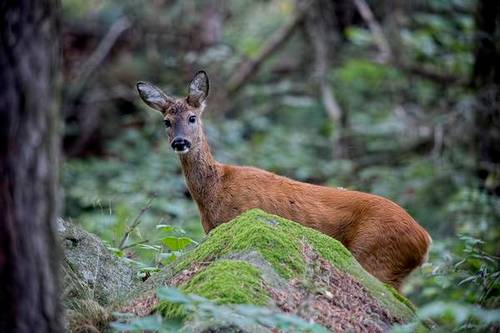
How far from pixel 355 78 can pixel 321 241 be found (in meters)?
8.73

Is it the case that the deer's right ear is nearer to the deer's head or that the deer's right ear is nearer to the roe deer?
the deer's head

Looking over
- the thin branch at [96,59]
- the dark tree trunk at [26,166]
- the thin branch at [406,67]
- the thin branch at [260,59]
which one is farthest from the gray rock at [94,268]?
the thin branch at [96,59]

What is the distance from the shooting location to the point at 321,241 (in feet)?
15.3

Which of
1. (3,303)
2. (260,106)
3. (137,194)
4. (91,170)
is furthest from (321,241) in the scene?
(260,106)

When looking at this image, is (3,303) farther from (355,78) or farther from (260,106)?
(260,106)

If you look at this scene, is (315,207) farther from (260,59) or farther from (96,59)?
(96,59)

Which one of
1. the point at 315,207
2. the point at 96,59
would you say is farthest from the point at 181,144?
the point at 96,59

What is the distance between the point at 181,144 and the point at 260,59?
737 centimetres

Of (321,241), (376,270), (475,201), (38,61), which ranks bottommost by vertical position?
(475,201)

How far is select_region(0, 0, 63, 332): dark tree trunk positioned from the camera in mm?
2854

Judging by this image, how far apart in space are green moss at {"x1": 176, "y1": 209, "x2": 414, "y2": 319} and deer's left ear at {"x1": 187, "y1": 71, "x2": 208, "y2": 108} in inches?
111

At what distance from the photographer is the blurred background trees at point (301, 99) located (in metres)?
9.78

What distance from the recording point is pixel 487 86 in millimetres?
9477

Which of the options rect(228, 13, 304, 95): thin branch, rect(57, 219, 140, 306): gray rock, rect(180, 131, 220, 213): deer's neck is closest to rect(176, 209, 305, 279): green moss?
rect(57, 219, 140, 306): gray rock
